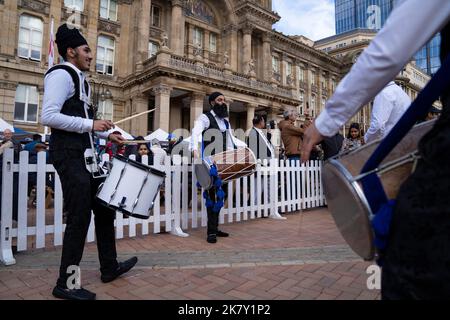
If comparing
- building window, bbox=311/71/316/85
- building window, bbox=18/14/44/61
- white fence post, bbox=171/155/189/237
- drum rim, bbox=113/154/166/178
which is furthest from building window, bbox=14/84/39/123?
building window, bbox=311/71/316/85

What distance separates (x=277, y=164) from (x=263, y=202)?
3.16ft

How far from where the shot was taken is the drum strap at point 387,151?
3.11 ft

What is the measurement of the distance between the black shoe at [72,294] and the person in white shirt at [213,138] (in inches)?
83.6

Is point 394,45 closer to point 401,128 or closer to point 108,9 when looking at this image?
point 401,128

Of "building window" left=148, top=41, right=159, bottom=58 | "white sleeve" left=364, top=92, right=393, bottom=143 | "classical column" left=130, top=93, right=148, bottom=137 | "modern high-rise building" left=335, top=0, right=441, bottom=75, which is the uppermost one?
"modern high-rise building" left=335, top=0, right=441, bottom=75

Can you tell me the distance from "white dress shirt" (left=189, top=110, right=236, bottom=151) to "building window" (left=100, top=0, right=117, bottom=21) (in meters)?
25.1

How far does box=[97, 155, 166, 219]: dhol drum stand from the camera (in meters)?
2.56

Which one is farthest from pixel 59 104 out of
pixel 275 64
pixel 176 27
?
pixel 275 64

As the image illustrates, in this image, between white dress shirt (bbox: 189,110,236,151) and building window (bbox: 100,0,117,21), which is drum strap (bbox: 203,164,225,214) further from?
building window (bbox: 100,0,117,21)

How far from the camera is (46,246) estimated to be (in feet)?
13.8

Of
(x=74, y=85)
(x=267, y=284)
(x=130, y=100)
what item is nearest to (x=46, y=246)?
(x=74, y=85)

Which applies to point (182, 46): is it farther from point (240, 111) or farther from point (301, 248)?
point (301, 248)

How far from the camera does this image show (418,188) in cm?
95

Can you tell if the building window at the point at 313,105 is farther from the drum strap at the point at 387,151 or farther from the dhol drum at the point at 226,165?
the drum strap at the point at 387,151
